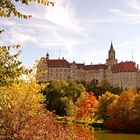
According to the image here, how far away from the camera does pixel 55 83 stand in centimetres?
8212

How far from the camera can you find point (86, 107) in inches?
2694

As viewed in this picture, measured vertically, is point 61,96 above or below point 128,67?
below

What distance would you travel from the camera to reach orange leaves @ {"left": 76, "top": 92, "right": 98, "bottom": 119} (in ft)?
219

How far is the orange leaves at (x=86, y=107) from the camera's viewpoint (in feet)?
219

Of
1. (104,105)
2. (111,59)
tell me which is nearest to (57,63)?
(111,59)

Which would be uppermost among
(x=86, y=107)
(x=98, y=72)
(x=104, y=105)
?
(x=98, y=72)

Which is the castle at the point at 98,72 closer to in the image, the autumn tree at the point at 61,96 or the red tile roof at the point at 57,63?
the red tile roof at the point at 57,63

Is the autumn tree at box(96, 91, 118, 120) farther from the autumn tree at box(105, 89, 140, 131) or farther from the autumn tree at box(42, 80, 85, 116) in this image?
the autumn tree at box(42, 80, 85, 116)

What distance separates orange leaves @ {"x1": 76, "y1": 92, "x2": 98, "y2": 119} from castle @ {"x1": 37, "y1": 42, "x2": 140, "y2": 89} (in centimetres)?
9328

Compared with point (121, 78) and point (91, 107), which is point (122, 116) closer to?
point (91, 107)

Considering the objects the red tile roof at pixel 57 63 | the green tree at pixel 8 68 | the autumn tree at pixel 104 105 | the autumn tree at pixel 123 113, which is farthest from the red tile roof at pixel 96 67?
A: the green tree at pixel 8 68

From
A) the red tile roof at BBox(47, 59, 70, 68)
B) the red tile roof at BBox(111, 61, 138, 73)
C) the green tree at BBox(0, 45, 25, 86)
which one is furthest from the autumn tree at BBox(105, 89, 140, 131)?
the red tile roof at BBox(47, 59, 70, 68)

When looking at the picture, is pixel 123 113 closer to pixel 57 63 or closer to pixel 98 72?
pixel 57 63

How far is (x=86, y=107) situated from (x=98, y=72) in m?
108
